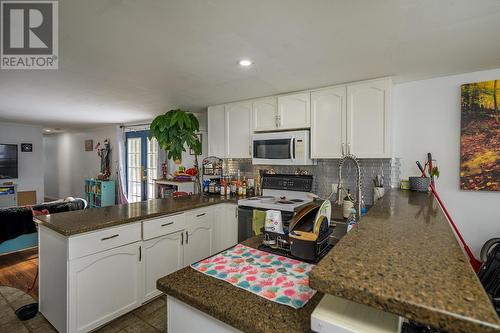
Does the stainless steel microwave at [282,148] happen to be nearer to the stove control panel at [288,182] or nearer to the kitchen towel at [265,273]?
the stove control panel at [288,182]

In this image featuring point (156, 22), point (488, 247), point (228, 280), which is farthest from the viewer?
point (488, 247)

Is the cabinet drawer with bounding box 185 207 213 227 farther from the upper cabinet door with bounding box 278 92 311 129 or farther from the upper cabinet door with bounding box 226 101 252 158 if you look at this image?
the upper cabinet door with bounding box 278 92 311 129

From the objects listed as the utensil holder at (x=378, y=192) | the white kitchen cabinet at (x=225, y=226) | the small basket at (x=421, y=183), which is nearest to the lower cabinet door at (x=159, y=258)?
the white kitchen cabinet at (x=225, y=226)

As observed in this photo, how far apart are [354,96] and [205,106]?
2.14 m

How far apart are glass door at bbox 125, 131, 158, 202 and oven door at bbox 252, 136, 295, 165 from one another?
2873 mm

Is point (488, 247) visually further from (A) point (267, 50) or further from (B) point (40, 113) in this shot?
(B) point (40, 113)

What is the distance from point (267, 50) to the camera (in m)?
Answer: 1.82

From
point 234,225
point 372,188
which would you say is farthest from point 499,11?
point 234,225

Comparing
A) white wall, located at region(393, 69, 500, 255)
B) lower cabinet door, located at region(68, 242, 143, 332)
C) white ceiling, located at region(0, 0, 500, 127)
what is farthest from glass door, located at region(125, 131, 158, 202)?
white wall, located at region(393, 69, 500, 255)

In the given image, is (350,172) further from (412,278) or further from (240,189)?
(412,278)

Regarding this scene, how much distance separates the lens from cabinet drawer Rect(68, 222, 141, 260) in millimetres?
1732

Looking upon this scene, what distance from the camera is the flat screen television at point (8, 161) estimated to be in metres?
5.48

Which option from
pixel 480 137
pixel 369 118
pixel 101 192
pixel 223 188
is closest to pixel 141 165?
pixel 101 192

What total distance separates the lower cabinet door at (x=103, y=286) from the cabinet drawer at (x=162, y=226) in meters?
0.12
